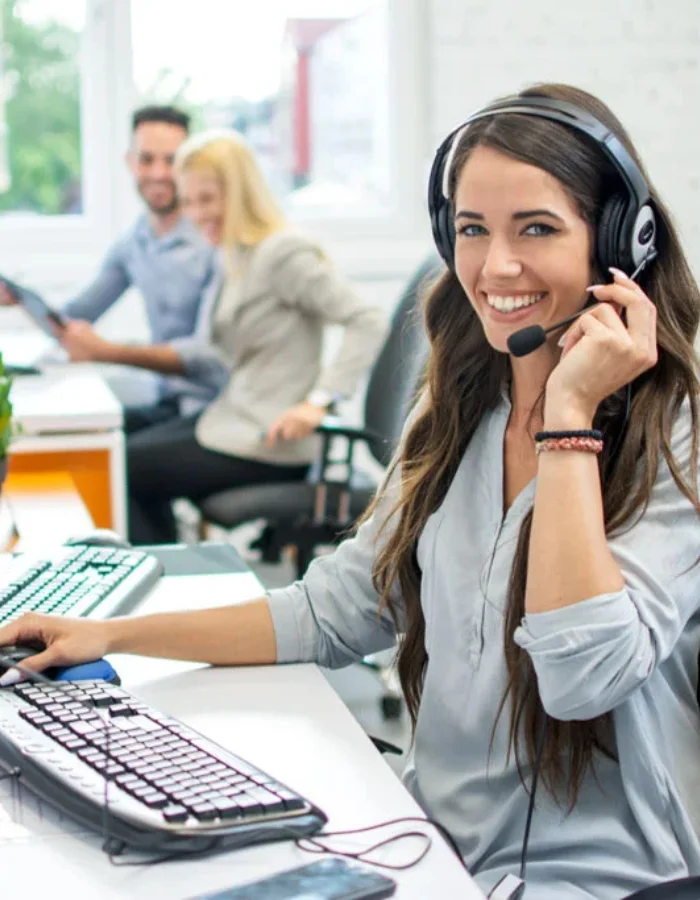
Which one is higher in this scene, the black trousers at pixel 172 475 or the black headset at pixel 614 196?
the black headset at pixel 614 196

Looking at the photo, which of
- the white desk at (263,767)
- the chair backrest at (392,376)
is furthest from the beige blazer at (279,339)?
the white desk at (263,767)

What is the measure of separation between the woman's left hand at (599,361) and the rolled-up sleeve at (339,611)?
28 centimetres

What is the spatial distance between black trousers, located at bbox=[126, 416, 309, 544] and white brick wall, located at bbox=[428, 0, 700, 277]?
164cm

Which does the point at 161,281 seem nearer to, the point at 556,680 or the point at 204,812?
the point at 556,680

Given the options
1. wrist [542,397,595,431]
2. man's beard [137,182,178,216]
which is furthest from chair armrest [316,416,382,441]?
wrist [542,397,595,431]

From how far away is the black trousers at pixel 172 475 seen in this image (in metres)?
3.07

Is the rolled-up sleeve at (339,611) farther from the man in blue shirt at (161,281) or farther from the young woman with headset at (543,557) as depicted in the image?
the man in blue shirt at (161,281)

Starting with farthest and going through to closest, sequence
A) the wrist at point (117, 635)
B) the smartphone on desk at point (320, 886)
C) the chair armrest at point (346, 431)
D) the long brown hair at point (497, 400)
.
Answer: the chair armrest at point (346, 431) → the wrist at point (117, 635) → the long brown hair at point (497, 400) → the smartphone on desk at point (320, 886)

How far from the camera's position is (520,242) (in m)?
1.16

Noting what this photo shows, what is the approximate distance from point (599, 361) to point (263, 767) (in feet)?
1.40

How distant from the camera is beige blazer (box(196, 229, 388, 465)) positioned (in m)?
3.10

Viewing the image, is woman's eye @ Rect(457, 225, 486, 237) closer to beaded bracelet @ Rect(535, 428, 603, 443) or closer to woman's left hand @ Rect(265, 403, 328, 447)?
beaded bracelet @ Rect(535, 428, 603, 443)

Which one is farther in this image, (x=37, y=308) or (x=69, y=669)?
(x=37, y=308)

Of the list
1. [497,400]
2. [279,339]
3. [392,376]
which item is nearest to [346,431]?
[392,376]
